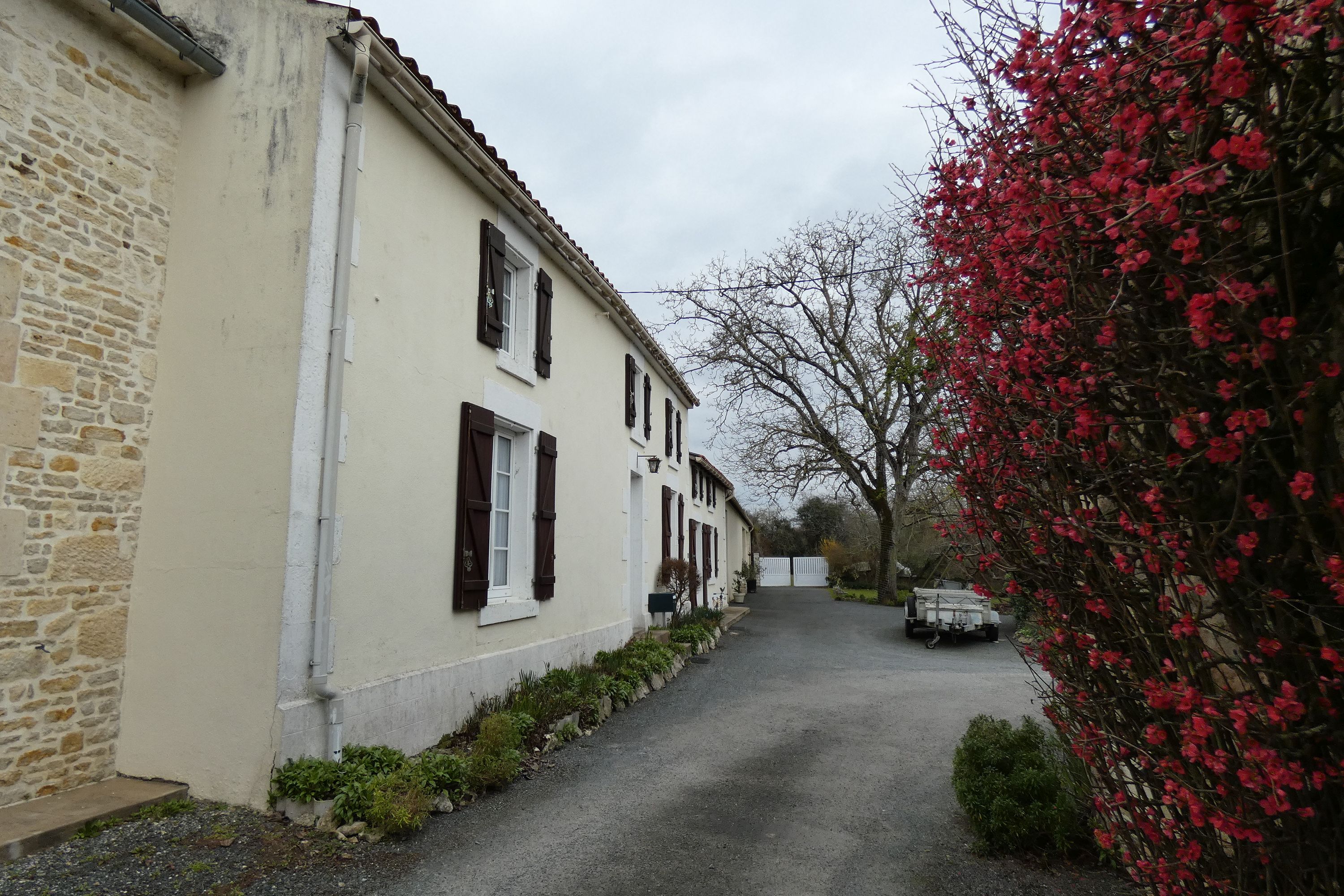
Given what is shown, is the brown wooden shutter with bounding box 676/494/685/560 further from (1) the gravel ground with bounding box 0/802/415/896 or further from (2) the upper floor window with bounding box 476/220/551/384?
(1) the gravel ground with bounding box 0/802/415/896

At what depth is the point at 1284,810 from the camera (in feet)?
6.07

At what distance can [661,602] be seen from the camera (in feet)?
42.5

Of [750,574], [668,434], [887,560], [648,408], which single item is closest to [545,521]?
[648,408]

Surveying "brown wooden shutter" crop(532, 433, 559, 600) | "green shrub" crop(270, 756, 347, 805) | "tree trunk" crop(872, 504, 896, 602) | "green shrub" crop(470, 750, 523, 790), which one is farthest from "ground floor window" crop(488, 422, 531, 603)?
"tree trunk" crop(872, 504, 896, 602)

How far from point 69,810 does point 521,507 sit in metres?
4.33

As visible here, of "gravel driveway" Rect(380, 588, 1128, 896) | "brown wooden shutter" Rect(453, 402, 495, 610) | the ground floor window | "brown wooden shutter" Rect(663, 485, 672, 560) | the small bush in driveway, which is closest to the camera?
"gravel driveway" Rect(380, 588, 1128, 896)

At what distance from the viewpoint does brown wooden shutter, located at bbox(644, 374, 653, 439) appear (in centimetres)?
1319

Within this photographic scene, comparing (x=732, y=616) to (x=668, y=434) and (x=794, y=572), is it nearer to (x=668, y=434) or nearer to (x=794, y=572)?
(x=668, y=434)

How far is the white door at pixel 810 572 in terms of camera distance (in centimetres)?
3888

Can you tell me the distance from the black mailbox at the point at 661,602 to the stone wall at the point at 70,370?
8631 mm

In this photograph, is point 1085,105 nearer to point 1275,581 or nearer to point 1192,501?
point 1192,501

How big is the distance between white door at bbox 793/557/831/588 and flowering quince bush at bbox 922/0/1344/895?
120ft

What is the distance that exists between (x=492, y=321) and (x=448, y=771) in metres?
4.05

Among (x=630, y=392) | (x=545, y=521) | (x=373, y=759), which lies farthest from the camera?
(x=630, y=392)
